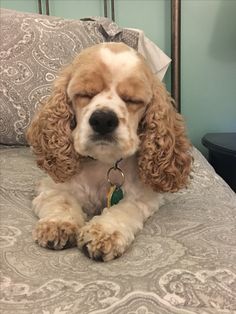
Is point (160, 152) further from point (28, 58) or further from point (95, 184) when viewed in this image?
point (28, 58)

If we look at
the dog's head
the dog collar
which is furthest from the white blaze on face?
the dog collar

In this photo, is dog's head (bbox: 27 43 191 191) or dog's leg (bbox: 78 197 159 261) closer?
dog's leg (bbox: 78 197 159 261)

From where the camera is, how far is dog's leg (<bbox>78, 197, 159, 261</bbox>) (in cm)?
93

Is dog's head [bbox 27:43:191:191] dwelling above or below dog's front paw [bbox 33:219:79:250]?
above

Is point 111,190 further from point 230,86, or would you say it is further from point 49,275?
point 230,86

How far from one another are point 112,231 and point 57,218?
14cm

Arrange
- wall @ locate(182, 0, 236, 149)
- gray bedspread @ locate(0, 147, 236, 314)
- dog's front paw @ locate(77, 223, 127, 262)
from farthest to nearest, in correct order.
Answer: wall @ locate(182, 0, 236, 149) < dog's front paw @ locate(77, 223, 127, 262) < gray bedspread @ locate(0, 147, 236, 314)

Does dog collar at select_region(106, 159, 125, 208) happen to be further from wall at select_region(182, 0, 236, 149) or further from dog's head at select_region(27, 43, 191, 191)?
wall at select_region(182, 0, 236, 149)

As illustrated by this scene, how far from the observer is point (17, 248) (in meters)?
0.97

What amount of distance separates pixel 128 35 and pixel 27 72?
53 cm

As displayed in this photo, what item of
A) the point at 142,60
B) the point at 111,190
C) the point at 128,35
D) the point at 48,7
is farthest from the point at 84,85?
the point at 48,7

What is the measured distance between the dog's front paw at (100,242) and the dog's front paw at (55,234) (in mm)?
24

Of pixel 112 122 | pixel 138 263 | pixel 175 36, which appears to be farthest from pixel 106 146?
pixel 175 36

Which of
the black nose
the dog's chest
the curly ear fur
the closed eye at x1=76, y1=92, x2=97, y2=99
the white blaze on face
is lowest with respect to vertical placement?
the dog's chest
